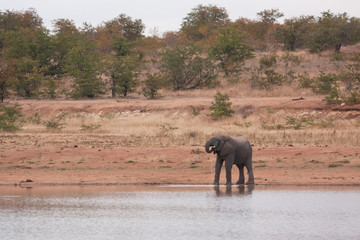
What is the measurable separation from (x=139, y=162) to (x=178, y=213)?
7521mm

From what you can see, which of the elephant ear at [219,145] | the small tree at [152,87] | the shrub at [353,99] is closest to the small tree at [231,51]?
the small tree at [152,87]

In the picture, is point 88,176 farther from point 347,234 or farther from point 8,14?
point 8,14

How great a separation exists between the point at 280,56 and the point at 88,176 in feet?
124

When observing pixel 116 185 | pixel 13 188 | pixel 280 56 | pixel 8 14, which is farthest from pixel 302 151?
pixel 8 14

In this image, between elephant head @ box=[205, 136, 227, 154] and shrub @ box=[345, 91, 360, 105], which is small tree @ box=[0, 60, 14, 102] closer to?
shrub @ box=[345, 91, 360, 105]

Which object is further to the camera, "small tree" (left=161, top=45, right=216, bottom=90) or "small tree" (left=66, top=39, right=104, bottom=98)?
"small tree" (left=161, top=45, right=216, bottom=90)

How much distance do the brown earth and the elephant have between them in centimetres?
93

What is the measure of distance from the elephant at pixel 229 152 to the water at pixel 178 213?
1.64 feet

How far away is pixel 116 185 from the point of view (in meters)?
17.2

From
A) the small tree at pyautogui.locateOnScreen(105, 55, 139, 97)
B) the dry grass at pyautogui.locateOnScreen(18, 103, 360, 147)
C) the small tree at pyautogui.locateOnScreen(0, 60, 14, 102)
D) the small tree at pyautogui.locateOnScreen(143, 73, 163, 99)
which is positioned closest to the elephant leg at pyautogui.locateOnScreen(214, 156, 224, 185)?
the dry grass at pyautogui.locateOnScreen(18, 103, 360, 147)

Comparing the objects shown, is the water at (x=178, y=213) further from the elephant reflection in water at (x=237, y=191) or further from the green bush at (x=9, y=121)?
the green bush at (x=9, y=121)

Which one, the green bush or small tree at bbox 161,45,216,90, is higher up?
small tree at bbox 161,45,216,90

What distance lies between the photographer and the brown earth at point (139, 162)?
17.7m

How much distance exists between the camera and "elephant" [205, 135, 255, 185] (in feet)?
51.5
